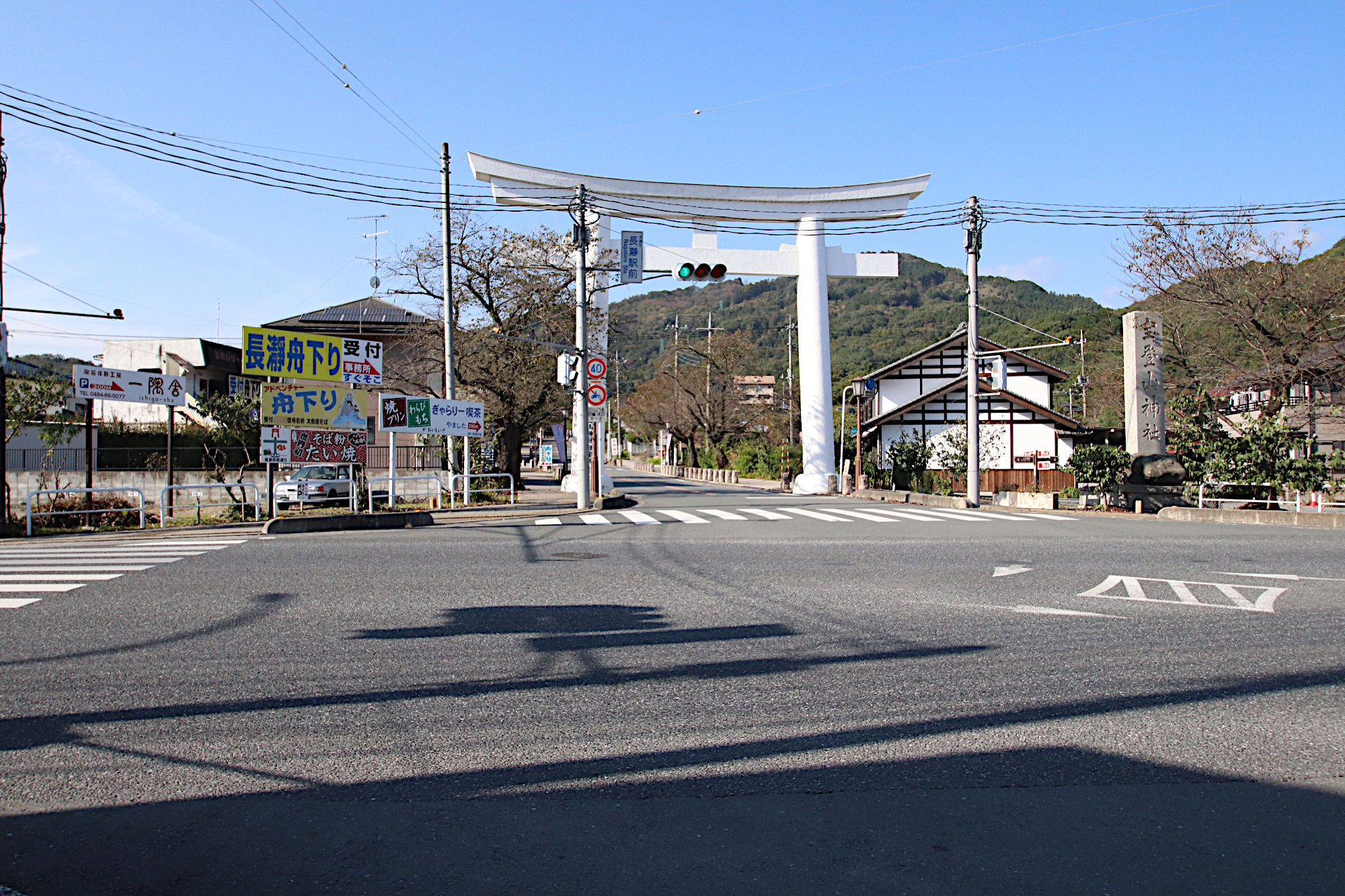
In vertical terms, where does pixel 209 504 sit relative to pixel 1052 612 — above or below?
above

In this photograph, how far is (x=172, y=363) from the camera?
4262 centimetres

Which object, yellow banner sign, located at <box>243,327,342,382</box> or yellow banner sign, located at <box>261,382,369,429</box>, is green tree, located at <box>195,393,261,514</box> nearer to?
yellow banner sign, located at <box>243,327,342,382</box>

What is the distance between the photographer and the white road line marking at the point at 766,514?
19.8 meters

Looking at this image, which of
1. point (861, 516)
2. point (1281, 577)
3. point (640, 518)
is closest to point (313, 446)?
point (640, 518)

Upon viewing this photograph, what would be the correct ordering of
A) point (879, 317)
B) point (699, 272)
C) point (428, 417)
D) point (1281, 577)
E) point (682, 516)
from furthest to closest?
1. point (879, 317)
2. point (428, 417)
3. point (699, 272)
4. point (682, 516)
5. point (1281, 577)

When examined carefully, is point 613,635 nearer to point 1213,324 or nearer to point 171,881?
point 171,881

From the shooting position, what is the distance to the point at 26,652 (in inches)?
270

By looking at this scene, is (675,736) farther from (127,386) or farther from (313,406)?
(127,386)

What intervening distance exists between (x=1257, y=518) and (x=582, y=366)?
16.9 meters

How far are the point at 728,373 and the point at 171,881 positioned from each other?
5663cm

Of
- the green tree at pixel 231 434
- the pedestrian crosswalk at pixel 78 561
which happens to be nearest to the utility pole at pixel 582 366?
the green tree at pixel 231 434

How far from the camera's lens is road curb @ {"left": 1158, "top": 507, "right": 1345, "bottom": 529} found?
742 inches

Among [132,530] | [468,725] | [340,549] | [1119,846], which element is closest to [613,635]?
[468,725]

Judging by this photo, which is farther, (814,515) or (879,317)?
(879,317)
